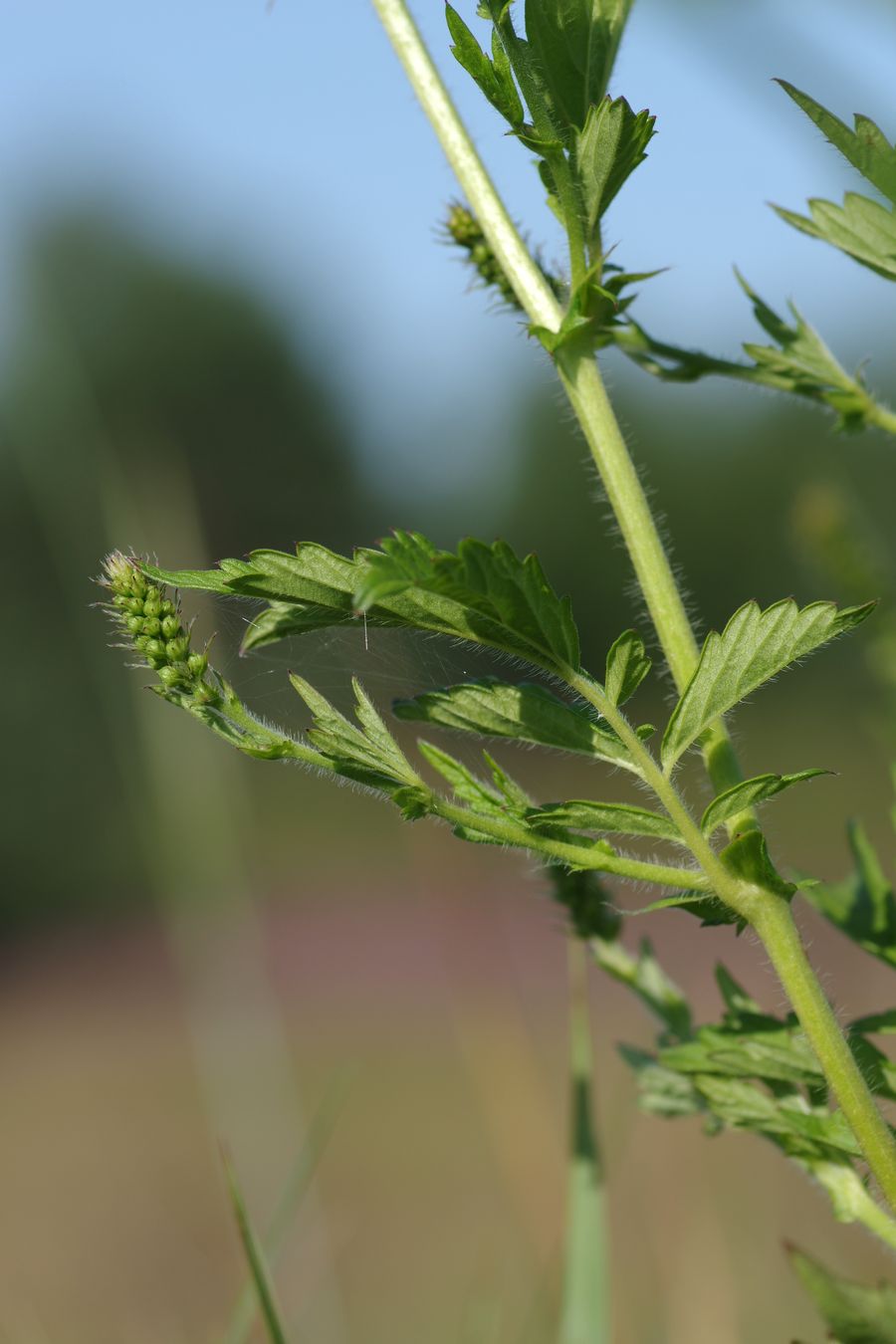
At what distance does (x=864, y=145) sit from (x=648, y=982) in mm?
467

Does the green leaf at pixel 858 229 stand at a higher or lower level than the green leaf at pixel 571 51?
lower

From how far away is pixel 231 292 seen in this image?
19.0m

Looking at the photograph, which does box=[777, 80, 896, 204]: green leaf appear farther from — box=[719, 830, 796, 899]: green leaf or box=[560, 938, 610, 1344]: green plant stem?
box=[560, 938, 610, 1344]: green plant stem

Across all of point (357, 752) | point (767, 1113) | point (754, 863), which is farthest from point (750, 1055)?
point (357, 752)

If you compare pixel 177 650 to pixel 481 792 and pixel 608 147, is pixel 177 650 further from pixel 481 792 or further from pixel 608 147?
pixel 608 147

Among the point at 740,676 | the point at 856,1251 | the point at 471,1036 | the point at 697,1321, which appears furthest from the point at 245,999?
the point at 740,676

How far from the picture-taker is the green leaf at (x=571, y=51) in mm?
570

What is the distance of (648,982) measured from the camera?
2.52 ft

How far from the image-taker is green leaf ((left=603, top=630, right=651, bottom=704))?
0.58 meters

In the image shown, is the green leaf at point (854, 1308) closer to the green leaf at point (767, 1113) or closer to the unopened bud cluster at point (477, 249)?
the green leaf at point (767, 1113)

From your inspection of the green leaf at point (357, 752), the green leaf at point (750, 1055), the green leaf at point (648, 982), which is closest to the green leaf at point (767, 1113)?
the green leaf at point (750, 1055)

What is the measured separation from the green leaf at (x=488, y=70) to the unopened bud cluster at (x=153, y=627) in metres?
0.26

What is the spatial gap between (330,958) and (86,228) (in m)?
11.2

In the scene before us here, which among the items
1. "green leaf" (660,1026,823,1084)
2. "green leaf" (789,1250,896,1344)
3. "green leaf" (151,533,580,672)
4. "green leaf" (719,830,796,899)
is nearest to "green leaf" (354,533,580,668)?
"green leaf" (151,533,580,672)
